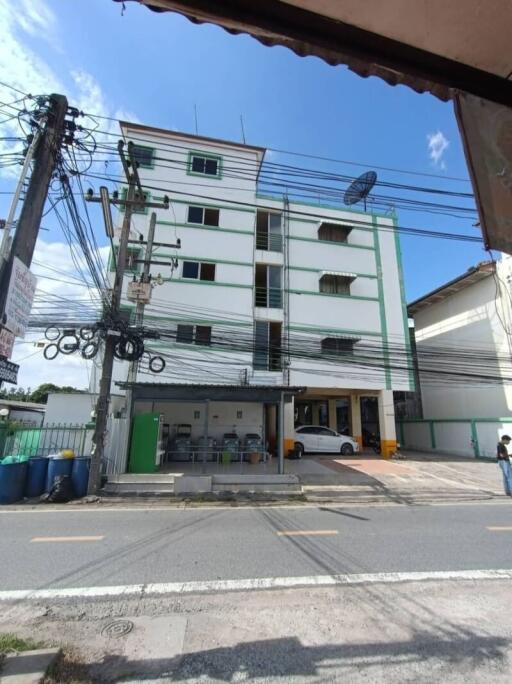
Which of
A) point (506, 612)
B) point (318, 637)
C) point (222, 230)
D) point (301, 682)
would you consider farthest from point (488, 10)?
point (222, 230)

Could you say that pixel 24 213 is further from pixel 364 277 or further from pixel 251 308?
pixel 364 277

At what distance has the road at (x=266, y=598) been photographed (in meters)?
2.82

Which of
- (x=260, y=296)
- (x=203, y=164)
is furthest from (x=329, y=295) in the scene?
(x=203, y=164)

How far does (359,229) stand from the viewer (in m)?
21.5

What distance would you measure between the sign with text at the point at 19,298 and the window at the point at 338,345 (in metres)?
16.3

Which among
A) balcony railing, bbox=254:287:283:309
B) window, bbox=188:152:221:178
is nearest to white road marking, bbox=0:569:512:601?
balcony railing, bbox=254:287:283:309

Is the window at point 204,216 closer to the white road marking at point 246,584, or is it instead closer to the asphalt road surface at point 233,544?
the asphalt road surface at point 233,544

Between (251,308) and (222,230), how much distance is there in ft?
15.6

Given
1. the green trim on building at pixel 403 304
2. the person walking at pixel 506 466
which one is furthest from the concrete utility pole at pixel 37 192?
the green trim on building at pixel 403 304

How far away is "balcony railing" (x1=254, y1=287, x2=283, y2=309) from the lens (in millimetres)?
19672

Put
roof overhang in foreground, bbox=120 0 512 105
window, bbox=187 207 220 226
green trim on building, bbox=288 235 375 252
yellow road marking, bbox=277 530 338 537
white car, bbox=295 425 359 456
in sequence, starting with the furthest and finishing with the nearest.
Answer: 1. green trim on building, bbox=288 235 375 252
2. window, bbox=187 207 220 226
3. white car, bbox=295 425 359 456
4. yellow road marking, bbox=277 530 338 537
5. roof overhang in foreground, bbox=120 0 512 105

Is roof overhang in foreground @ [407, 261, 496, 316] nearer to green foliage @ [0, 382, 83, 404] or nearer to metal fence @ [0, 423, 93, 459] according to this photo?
metal fence @ [0, 423, 93, 459]

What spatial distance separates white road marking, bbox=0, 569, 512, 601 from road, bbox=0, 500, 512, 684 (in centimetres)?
2

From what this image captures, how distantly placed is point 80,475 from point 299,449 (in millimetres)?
10530
